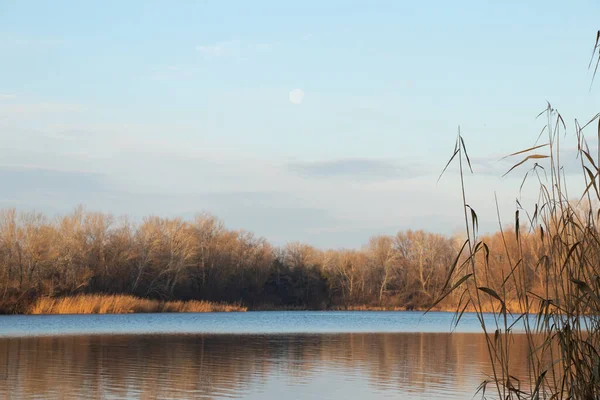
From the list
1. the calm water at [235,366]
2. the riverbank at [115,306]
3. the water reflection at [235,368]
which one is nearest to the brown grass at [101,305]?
the riverbank at [115,306]

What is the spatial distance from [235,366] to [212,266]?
41.2 meters

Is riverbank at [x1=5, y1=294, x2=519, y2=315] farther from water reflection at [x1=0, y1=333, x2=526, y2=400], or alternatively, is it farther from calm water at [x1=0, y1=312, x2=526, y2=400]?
water reflection at [x1=0, y1=333, x2=526, y2=400]

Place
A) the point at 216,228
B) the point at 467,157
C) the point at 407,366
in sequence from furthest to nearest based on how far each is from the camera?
the point at 216,228
the point at 407,366
the point at 467,157

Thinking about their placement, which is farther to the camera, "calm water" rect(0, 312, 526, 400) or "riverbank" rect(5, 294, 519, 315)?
"riverbank" rect(5, 294, 519, 315)

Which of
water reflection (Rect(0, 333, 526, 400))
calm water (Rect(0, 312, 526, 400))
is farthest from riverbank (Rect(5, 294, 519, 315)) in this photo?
water reflection (Rect(0, 333, 526, 400))

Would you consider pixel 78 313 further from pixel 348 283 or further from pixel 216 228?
pixel 348 283

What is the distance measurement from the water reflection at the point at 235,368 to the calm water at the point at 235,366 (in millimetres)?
19

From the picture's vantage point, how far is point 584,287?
3846 mm

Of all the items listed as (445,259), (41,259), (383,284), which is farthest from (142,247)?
(445,259)

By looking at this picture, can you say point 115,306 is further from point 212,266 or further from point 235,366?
point 235,366

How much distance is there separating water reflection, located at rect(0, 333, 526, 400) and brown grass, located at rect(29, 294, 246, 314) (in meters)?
17.5

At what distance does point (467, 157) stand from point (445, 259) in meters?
62.6

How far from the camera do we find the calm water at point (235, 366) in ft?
36.6

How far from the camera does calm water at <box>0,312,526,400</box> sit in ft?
36.6
